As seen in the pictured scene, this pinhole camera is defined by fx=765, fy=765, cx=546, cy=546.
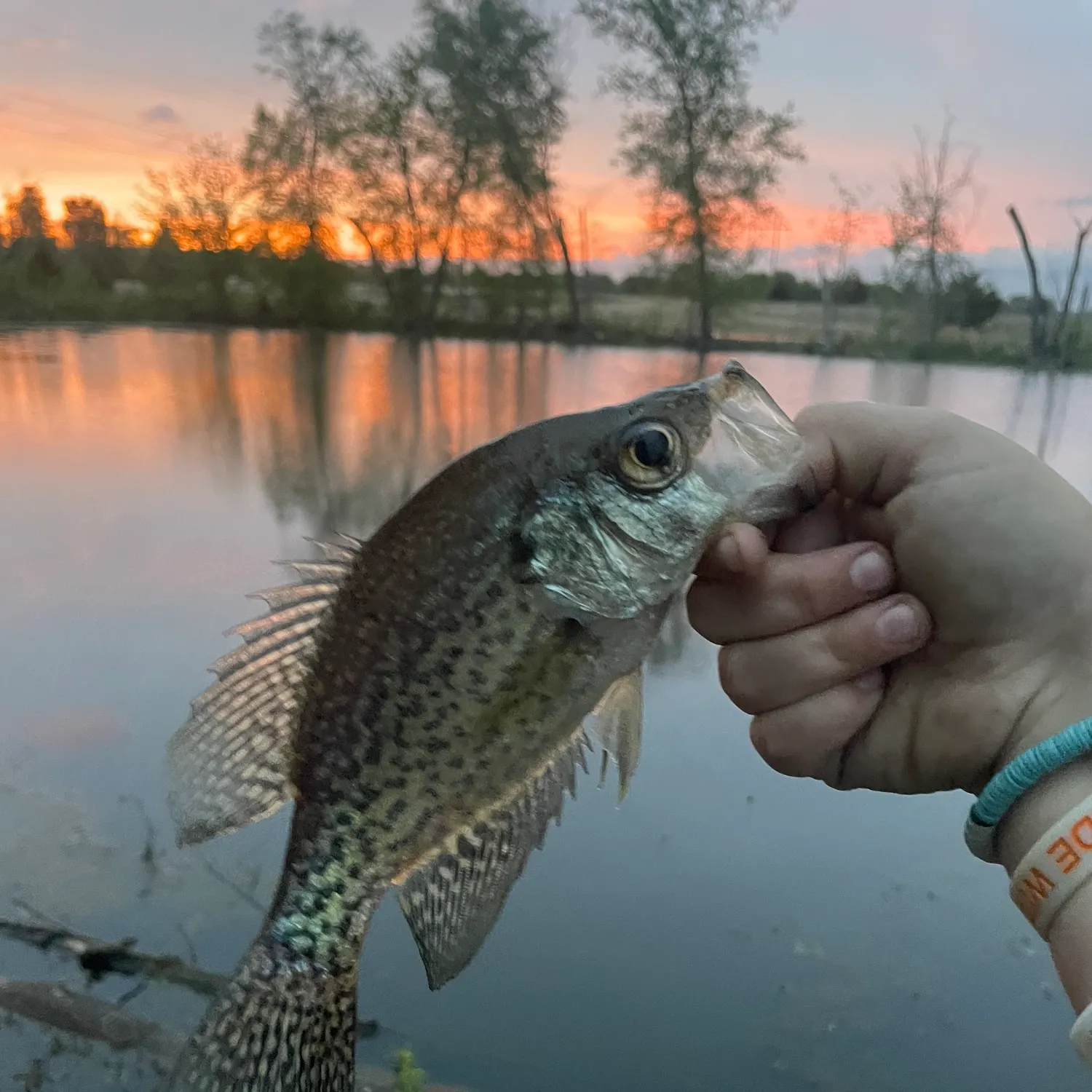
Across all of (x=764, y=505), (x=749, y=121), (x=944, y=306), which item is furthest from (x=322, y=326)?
(x=764, y=505)

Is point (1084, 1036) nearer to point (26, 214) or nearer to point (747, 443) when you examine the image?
point (747, 443)

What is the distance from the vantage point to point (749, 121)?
5.16ft

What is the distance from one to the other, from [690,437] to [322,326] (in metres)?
1.51

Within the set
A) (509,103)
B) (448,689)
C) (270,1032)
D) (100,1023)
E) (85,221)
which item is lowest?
(100,1023)

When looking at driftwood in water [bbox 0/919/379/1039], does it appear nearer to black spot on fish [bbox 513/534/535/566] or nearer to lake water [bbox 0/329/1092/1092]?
lake water [bbox 0/329/1092/1092]

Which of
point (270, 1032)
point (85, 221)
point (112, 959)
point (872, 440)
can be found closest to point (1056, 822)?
point (872, 440)

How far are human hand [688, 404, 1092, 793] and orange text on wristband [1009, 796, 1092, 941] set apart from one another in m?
0.13

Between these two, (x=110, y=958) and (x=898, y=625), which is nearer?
(x=898, y=625)

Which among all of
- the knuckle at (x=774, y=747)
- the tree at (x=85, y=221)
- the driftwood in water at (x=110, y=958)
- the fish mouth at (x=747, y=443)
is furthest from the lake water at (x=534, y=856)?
the fish mouth at (x=747, y=443)

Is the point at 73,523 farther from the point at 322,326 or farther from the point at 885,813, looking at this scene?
the point at 885,813

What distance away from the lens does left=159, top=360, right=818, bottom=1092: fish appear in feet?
2.02

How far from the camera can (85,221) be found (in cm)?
174

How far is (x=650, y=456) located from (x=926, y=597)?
0.40 metres

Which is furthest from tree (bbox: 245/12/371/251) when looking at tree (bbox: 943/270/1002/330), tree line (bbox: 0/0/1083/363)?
tree (bbox: 943/270/1002/330)
